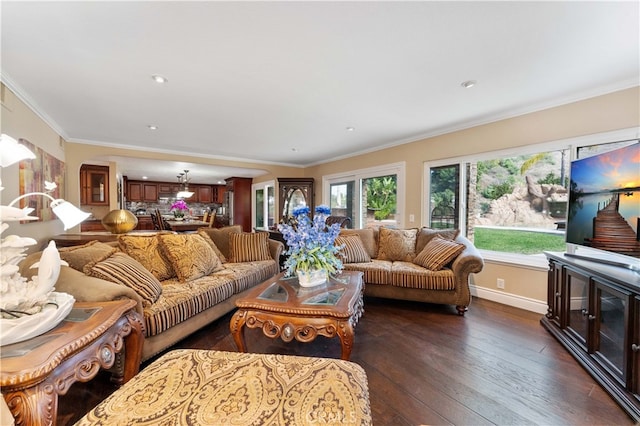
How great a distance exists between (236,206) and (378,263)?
229 inches

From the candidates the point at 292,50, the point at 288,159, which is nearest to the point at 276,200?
the point at 288,159

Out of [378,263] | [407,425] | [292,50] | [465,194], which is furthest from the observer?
[465,194]

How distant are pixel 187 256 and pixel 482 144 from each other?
12.6 feet

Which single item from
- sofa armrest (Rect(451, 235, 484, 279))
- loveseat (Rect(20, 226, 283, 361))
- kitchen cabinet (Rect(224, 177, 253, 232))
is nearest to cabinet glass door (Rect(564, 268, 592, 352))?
sofa armrest (Rect(451, 235, 484, 279))

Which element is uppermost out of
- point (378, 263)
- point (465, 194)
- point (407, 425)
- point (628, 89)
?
point (628, 89)

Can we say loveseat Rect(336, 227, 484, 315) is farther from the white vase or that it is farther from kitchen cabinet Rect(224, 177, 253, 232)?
kitchen cabinet Rect(224, 177, 253, 232)

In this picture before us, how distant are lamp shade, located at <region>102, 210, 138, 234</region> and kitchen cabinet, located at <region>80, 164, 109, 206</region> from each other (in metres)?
3.78

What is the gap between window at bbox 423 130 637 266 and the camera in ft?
9.55

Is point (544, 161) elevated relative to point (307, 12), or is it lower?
lower

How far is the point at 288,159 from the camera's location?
5.86 meters

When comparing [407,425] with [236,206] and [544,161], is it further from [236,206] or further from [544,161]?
[236,206]

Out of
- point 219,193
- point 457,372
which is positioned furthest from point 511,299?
point 219,193

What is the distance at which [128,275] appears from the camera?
1.88 meters

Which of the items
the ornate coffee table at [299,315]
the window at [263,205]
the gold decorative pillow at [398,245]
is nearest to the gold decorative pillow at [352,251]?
the gold decorative pillow at [398,245]
